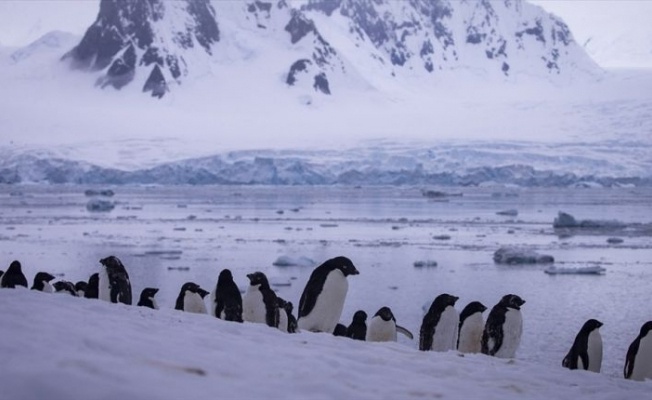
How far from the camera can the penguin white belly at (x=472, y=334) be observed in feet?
23.7

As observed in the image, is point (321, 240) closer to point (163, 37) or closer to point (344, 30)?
point (163, 37)

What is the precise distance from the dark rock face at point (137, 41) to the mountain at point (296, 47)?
0.37 feet

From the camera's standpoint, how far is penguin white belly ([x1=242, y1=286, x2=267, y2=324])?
6.87 meters

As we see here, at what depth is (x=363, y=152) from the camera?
54031 mm

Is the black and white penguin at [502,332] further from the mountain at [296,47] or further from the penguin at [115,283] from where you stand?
the mountain at [296,47]

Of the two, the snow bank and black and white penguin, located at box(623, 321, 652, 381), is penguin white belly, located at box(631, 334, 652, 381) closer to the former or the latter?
black and white penguin, located at box(623, 321, 652, 381)

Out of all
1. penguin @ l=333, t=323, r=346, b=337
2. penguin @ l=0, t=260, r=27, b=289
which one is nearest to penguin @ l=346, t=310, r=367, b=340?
penguin @ l=333, t=323, r=346, b=337

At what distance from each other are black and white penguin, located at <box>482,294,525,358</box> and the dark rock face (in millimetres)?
94250

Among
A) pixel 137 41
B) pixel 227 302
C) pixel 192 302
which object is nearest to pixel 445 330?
pixel 227 302

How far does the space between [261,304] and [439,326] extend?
4.72ft

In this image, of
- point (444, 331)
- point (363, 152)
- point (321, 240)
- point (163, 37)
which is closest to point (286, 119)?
point (163, 37)

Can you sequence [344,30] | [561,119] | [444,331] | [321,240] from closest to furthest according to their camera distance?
[444,331], [321,240], [561,119], [344,30]

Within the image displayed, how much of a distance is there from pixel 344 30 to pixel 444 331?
12126 cm

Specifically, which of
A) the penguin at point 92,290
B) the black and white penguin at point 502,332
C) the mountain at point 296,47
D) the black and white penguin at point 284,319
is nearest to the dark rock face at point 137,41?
the mountain at point 296,47
